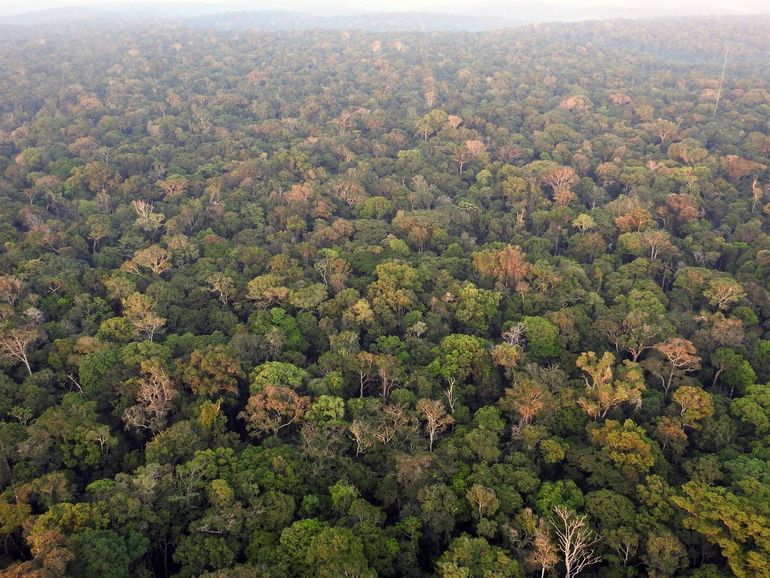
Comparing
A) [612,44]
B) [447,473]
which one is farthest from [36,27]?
[447,473]

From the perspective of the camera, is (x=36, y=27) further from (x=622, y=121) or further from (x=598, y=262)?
(x=598, y=262)

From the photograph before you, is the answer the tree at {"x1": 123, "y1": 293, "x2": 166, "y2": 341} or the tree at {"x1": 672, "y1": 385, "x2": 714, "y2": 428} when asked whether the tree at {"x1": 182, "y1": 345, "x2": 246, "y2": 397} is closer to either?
the tree at {"x1": 123, "y1": 293, "x2": 166, "y2": 341}

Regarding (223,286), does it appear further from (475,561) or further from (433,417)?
(475,561)

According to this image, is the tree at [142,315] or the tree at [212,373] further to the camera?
the tree at [142,315]

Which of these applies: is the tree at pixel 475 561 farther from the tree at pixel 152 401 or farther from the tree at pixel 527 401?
the tree at pixel 152 401

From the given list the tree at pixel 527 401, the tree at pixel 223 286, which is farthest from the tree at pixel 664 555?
the tree at pixel 223 286

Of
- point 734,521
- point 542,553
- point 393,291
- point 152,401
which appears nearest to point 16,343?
point 152,401
